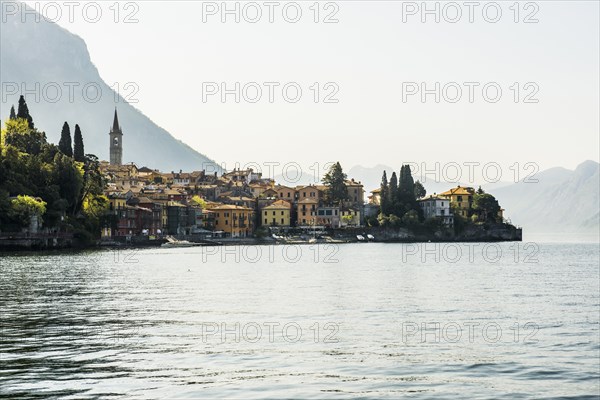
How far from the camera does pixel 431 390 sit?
70.9ft

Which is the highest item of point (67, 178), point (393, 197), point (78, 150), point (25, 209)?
point (78, 150)

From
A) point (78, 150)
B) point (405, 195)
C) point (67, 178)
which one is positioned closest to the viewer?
point (67, 178)

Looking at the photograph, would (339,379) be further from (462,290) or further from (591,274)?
(591,274)

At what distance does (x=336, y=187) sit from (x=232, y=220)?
95.5ft

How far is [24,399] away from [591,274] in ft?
203

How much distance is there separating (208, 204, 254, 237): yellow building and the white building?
1655 inches

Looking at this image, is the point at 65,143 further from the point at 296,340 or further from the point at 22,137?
the point at 296,340

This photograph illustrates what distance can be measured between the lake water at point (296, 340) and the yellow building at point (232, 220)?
120530 mm

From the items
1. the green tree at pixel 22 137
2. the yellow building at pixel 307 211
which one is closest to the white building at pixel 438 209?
the yellow building at pixel 307 211

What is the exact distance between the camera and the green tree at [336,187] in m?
193

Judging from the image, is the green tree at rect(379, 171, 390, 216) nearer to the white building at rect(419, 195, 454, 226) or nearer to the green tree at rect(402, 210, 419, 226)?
the green tree at rect(402, 210, 419, 226)

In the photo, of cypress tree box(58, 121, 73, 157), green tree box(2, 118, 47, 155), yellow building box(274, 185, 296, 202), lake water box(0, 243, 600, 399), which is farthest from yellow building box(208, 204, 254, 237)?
lake water box(0, 243, 600, 399)

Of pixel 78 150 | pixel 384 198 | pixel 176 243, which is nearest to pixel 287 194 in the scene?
pixel 384 198

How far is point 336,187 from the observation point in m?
194
